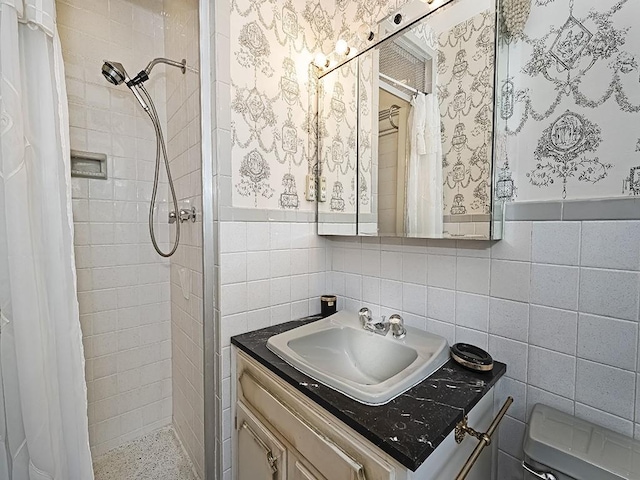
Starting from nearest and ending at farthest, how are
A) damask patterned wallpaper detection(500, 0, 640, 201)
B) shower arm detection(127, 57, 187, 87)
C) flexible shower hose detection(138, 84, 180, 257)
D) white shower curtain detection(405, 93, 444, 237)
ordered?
1. damask patterned wallpaper detection(500, 0, 640, 201)
2. white shower curtain detection(405, 93, 444, 237)
3. shower arm detection(127, 57, 187, 87)
4. flexible shower hose detection(138, 84, 180, 257)

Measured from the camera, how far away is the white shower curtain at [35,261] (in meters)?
0.75

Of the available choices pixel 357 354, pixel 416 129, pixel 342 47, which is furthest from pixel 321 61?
pixel 357 354

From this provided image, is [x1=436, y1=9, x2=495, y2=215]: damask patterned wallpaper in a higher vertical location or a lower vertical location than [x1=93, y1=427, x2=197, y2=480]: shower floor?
higher

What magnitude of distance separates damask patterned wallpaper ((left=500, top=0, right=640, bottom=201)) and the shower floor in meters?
1.99

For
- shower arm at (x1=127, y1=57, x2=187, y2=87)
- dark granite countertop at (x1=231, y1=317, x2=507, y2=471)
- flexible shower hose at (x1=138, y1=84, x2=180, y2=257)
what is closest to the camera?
dark granite countertop at (x1=231, y1=317, x2=507, y2=471)

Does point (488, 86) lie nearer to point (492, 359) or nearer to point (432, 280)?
point (432, 280)

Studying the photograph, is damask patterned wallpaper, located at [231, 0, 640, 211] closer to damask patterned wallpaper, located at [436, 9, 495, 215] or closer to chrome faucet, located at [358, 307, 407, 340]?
damask patterned wallpaper, located at [436, 9, 495, 215]

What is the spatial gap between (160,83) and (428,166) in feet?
5.38

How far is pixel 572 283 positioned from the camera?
79 cm

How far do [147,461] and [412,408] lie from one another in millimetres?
1652

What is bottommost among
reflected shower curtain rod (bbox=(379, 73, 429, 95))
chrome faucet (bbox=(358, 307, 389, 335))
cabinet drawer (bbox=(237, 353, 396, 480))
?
cabinet drawer (bbox=(237, 353, 396, 480))

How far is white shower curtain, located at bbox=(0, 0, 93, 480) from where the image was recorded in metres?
0.75

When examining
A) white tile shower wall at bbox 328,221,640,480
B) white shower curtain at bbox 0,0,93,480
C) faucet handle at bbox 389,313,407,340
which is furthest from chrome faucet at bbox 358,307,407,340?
white shower curtain at bbox 0,0,93,480

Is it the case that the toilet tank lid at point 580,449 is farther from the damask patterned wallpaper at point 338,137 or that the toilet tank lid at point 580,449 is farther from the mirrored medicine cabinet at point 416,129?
the damask patterned wallpaper at point 338,137
